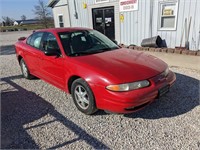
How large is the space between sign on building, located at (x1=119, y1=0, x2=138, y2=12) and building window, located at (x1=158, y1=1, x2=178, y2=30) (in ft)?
4.29

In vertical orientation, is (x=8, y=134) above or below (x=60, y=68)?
below

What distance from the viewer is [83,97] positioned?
3.36m

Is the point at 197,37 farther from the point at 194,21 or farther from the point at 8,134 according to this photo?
the point at 8,134

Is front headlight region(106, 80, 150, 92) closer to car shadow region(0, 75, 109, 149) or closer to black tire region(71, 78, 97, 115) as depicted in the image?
black tire region(71, 78, 97, 115)

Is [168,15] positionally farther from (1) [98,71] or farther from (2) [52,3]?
(2) [52,3]

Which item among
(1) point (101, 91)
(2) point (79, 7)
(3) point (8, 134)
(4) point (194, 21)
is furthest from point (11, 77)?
(2) point (79, 7)

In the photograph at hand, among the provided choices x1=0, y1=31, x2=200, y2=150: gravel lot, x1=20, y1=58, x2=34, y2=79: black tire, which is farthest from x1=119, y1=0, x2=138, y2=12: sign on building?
x1=20, y1=58, x2=34, y2=79: black tire

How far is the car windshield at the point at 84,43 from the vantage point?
12.3ft

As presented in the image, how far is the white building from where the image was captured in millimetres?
7082

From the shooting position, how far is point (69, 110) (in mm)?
3613

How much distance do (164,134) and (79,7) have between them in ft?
35.2

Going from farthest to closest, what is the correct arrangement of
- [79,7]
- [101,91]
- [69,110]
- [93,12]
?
[79,7] → [93,12] → [69,110] → [101,91]

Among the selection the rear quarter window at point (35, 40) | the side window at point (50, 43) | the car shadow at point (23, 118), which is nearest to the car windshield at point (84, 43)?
the side window at point (50, 43)

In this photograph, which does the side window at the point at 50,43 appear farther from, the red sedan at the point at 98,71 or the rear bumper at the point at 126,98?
the rear bumper at the point at 126,98
